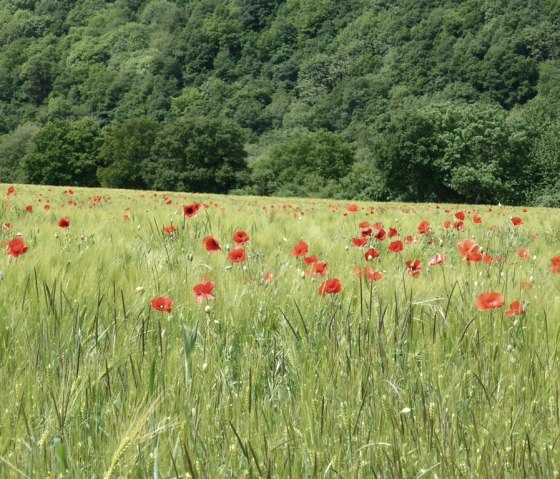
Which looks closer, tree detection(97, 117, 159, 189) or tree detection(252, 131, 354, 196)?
tree detection(97, 117, 159, 189)

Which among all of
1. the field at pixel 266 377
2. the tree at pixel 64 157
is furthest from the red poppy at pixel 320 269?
the tree at pixel 64 157

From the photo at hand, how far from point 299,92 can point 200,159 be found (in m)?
69.3

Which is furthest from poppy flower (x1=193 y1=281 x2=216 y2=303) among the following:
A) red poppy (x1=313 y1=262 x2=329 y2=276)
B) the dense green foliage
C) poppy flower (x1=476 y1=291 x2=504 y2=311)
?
the dense green foliage

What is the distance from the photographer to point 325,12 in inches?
5748

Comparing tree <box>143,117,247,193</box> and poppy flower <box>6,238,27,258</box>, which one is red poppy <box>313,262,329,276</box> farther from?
tree <box>143,117,247,193</box>

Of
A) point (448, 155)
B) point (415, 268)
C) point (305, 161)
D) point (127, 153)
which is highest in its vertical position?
point (127, 153)

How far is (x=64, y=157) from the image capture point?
6806 cm

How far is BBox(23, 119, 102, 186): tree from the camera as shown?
221ft

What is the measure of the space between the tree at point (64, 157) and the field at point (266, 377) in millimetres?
68201

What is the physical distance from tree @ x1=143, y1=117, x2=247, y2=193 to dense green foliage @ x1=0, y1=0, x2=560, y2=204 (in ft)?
0.60

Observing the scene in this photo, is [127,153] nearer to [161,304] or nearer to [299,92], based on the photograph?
[161,304]

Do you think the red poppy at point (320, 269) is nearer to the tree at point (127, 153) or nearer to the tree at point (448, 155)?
the tree at point (448, 155)

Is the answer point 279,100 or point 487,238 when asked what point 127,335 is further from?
point 279,100

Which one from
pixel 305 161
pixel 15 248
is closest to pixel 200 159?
pixel 305 161
